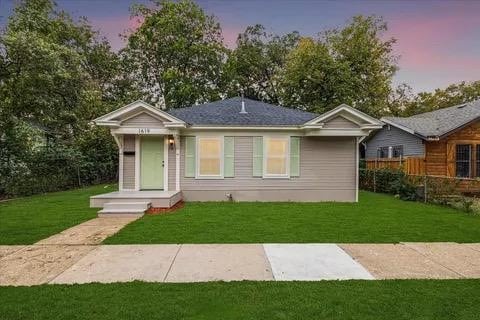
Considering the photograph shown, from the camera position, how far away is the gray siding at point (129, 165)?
11438 millimetres

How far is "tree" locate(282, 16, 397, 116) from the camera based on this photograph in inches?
931

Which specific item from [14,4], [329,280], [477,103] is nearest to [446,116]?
[477,103]

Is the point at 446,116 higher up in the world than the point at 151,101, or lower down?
lower down

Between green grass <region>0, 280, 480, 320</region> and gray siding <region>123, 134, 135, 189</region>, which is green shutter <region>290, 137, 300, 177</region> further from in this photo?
green grass <region>0, 280, 480, 320</region>

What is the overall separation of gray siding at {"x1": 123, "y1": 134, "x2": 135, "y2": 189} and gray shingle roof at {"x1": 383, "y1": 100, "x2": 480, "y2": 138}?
12785mm

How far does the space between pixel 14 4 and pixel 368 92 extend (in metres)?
25.6

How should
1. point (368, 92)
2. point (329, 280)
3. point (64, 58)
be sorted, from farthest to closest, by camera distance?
point (368, 92), point (64, 58), point (329, 280)

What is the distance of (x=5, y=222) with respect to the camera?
7.62m

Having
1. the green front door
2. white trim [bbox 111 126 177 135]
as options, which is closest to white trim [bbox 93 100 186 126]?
white trim [bbox 111 126 177 135]

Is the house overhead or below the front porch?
overhead

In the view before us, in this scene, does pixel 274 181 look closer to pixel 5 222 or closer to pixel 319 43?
pixel 5 222

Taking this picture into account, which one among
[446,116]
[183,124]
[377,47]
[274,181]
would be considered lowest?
[274,181]

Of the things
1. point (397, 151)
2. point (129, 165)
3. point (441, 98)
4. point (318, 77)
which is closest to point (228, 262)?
point (129, 165)

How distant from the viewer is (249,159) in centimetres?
1170
